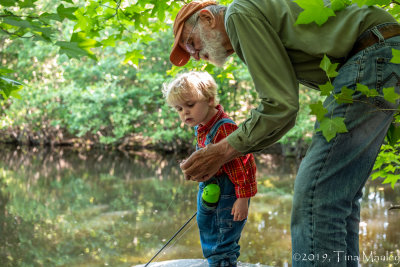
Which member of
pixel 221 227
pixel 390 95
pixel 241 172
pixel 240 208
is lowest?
pixel 221 227

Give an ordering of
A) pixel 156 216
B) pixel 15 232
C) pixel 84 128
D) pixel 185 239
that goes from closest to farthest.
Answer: pixel 185 239, pixel 15 232, pixel 156 216, pixel 84 128

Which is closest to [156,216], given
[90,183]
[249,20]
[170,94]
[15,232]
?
[15,232]

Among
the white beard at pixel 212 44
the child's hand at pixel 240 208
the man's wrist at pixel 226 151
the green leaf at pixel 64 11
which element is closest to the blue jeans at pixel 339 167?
the man's wrist at pixel 226 151

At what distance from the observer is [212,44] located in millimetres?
1749

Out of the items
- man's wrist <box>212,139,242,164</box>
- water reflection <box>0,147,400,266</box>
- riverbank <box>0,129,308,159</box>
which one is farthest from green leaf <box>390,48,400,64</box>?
riverbank <box>0,129,308,159</box>

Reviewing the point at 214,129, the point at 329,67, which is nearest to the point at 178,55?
the point at 214,129

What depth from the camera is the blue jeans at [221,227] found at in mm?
2281

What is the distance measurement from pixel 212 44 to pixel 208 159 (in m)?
0.45

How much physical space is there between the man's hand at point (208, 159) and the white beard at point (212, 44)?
0.38 meters

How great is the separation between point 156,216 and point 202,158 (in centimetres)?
418

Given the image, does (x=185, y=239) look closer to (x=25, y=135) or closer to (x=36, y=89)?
(x=36, y=89)

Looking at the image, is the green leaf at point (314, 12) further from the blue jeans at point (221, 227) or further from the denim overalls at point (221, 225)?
the blue jeans at point (221, 227)

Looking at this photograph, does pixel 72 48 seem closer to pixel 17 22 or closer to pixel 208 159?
pixel 17 22

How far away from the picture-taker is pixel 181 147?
45.7ft
